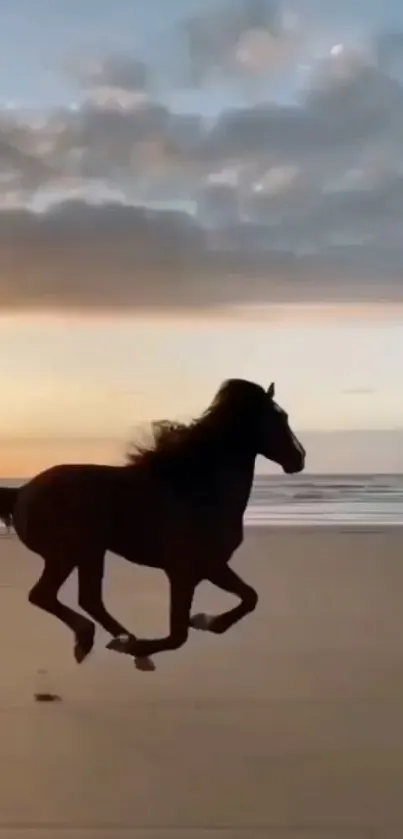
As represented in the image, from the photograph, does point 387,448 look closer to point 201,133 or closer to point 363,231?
point 363,231

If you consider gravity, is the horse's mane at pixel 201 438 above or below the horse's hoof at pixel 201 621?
above

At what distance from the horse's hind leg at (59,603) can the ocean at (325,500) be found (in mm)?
86

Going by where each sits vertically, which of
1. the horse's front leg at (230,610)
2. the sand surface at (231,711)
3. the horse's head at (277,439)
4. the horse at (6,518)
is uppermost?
the horse's head at (277,439)

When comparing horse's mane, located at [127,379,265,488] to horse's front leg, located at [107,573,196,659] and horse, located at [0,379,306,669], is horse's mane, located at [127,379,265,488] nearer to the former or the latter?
horse, located at [0,379,306,669]

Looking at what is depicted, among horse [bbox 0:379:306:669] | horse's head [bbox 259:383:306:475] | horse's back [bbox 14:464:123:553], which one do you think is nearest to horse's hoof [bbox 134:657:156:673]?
horse [bbox 0:379:306:669]

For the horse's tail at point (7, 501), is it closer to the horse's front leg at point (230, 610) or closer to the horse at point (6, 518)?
the horse at point (6, 518)

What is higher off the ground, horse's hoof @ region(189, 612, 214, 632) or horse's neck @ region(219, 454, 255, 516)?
horse's neck @ region(219, 454, 255, 516)

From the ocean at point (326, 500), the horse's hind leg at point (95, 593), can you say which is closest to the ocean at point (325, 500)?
the ocean at point (326, 500)

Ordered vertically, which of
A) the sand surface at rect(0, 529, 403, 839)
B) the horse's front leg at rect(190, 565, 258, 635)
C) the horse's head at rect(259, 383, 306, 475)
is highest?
the horse's head at rect(259, 383, 306, 475)

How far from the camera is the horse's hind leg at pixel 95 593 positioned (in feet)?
3.95

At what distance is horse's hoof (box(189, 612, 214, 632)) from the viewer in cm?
120

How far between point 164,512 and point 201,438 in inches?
4.3

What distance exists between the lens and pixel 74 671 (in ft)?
3.93

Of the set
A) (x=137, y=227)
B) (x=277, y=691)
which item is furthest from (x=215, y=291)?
(x=277, y=691)
